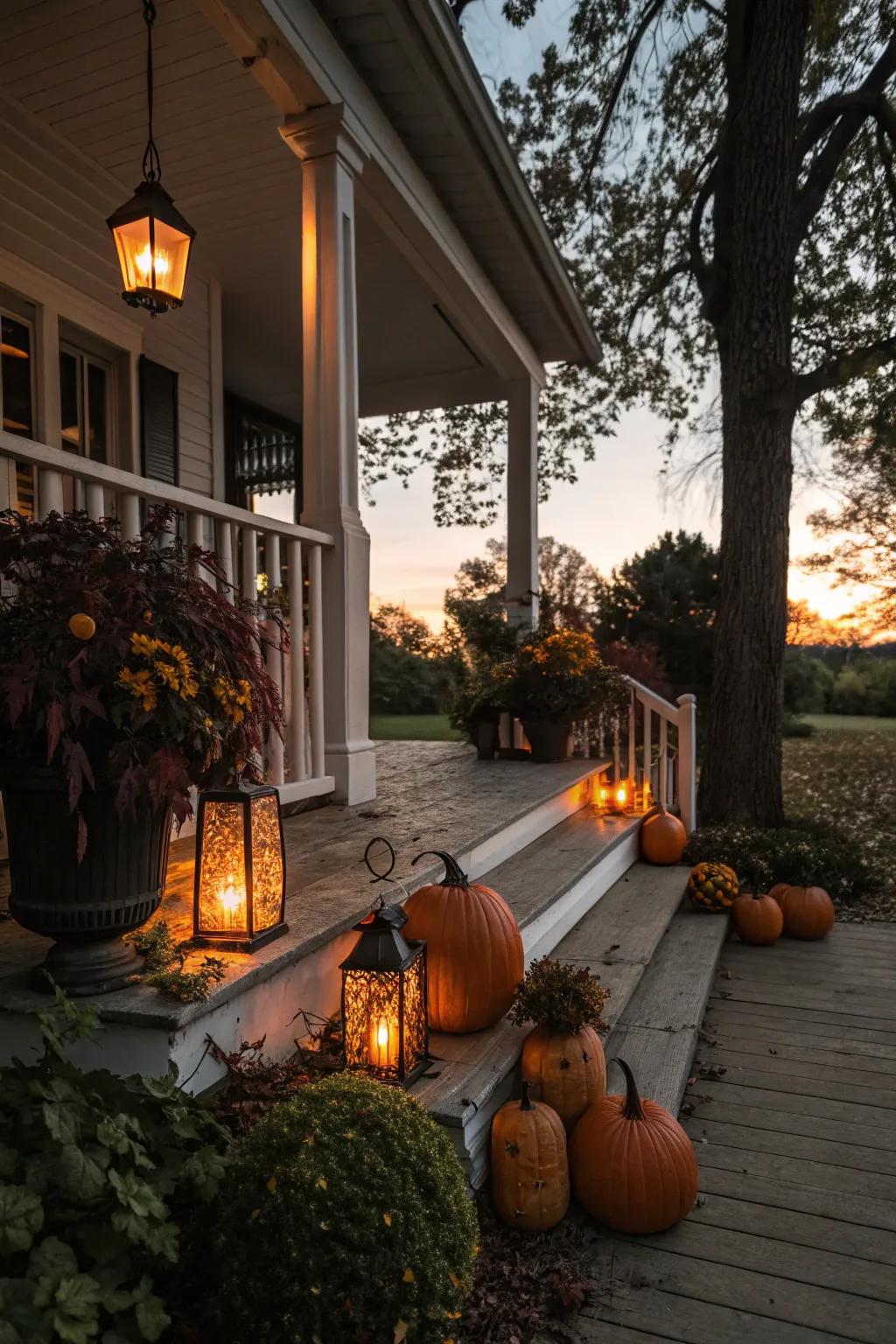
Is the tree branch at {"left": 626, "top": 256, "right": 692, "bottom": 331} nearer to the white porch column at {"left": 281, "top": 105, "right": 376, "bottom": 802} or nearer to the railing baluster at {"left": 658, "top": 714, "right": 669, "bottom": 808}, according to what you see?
the railing baluster at {"left": 658, "top": 714, "right": 669, "bottom": 808}

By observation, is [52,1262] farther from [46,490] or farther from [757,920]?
[757,920]

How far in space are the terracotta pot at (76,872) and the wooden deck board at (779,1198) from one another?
116 centimetres

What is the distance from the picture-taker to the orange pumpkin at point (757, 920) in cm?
400

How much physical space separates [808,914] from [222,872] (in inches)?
134

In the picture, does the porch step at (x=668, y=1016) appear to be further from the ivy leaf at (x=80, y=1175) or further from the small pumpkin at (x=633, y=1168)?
the ivy leaf at (x=80, y=1175)

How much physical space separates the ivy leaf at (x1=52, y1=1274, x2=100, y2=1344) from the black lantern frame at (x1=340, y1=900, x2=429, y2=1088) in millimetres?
724

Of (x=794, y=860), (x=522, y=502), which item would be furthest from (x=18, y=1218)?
(x=522, y=502)

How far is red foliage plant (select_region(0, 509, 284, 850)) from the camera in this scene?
139 cm

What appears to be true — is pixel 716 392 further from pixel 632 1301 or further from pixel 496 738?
pixel 632 1301

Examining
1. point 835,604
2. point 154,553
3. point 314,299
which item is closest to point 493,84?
point 314,299

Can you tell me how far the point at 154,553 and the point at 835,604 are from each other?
39.1ft

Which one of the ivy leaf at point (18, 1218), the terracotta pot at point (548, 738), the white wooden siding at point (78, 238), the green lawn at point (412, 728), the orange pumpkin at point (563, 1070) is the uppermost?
the white wooden siding at point (78, 238)

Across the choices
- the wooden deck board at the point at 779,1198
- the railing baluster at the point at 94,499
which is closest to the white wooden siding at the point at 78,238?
the railing baluster at the point at 94,499

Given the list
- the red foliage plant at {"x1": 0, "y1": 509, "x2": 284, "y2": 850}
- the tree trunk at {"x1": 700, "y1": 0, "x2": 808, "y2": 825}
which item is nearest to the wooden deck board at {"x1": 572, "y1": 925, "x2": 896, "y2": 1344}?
the red foliage plant at {"x1": 0, "y1": 509, "x2": 284, "y2": 850}
